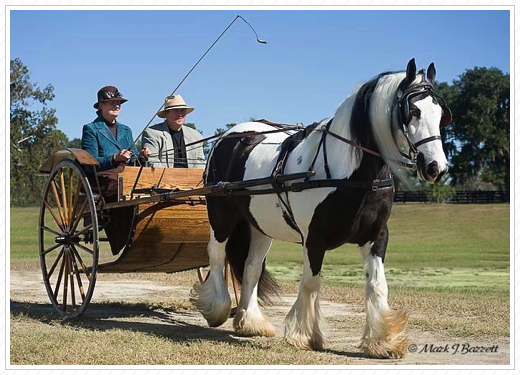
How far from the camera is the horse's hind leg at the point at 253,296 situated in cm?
780

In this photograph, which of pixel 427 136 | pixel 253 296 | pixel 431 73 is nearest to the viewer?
pixel 427 136

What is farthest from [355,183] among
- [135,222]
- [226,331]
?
[135,222]

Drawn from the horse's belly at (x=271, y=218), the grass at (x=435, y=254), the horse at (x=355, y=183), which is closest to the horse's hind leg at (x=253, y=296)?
the horse at (x=355, y=183)

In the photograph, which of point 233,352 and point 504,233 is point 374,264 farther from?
point 504,233

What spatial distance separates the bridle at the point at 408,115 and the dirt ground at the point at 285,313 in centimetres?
169

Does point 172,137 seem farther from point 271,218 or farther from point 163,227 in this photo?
point 271,218

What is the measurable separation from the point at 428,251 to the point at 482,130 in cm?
4217

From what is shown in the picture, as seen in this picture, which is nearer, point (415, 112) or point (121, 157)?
point (415, 112)

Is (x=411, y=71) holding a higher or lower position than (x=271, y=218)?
higher

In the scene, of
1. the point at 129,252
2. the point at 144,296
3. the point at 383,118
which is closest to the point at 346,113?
the point at 383,118

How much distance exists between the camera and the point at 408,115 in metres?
6.05

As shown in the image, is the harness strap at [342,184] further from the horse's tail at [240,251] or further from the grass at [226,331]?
the horse's tail at [240,251]

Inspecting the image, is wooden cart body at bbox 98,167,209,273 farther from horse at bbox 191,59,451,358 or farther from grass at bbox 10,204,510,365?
horse at bbox 191,59,451,358

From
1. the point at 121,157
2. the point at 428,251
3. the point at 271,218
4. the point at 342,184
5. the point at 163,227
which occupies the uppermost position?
the point at 121,157
